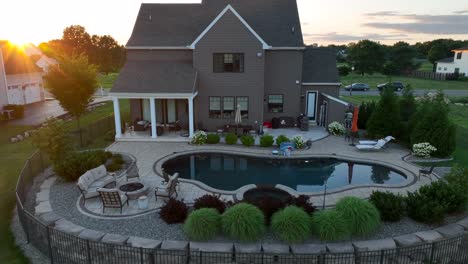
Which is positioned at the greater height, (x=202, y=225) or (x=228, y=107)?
(x=228, y=107)

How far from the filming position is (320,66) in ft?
90.3

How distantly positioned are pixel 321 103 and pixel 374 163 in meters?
9.61

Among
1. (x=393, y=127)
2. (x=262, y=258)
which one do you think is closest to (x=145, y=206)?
→ (x=262, y=258)

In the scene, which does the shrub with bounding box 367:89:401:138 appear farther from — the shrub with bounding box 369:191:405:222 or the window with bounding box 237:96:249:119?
the shrub with bounding box 369:191:405:222

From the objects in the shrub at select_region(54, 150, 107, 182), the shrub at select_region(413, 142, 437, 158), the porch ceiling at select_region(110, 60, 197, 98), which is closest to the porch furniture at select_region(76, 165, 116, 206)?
the shrub at select_region(54, 150, 107, 182)

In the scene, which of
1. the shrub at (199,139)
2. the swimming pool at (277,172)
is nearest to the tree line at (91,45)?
the shrub at (199,139)

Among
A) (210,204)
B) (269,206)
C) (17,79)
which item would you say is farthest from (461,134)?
(17,79)

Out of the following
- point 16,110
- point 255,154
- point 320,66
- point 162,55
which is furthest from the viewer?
point 16,110

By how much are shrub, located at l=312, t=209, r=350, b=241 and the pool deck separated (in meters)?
2.51

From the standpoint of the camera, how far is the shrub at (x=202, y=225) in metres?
10.1

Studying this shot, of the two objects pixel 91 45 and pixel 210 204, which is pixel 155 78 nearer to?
pixel 210 204

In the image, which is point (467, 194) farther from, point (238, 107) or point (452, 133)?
point (238, 107)

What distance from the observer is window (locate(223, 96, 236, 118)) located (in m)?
24.5

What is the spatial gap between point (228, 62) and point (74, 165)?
1298 centimetres
